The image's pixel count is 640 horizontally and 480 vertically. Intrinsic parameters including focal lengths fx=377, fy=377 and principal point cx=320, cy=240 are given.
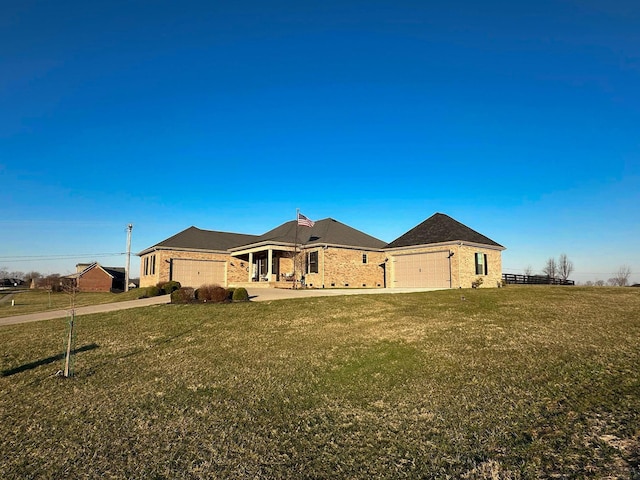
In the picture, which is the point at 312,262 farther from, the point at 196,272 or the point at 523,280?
the point at 523,280

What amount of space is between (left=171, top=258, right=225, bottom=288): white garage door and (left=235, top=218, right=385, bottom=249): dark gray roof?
526cm

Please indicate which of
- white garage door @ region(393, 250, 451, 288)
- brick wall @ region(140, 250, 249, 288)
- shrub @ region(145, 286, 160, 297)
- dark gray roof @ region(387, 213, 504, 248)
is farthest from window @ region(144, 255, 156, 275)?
white garage door @ region(393, 250, 451, 288)

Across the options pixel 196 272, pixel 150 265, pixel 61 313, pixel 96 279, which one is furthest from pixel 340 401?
pixel 96 279

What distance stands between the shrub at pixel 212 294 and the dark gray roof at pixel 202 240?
55.4 feet

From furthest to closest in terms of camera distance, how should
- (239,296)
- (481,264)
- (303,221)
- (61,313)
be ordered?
(303,221) < (481,264) < (61,313) < (239,296)

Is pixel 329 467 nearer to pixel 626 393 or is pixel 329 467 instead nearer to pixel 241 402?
pixel 241 402

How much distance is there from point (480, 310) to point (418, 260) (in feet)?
A: 51.4

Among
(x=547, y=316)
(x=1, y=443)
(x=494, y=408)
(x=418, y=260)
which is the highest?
(x=418, y=260)

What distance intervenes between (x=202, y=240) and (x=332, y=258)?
45.6 ft

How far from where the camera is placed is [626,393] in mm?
5590

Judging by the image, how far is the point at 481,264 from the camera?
88.5 ft

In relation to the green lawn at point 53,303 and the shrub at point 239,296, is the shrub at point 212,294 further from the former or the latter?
the green lawn at point 53,303

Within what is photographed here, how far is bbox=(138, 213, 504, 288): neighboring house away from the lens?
2678 cm

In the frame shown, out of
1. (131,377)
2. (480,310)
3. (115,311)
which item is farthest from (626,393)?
(115,311)
